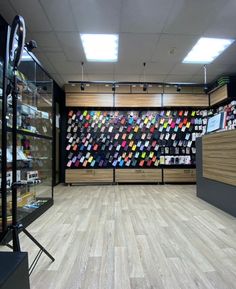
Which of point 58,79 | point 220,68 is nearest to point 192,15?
point 220,68

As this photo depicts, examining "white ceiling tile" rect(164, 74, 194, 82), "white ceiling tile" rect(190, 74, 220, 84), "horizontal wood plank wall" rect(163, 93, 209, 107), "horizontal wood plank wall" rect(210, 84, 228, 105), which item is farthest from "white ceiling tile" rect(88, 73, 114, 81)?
"horizontal wood plank wall" rect(210, 84, 228, 105)

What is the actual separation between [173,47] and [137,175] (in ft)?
11.5

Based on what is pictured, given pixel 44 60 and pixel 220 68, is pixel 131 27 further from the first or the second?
pixel 220 68

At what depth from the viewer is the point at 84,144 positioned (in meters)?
6.69

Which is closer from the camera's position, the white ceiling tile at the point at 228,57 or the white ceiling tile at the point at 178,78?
the white ceiling tile at the point at 228,57

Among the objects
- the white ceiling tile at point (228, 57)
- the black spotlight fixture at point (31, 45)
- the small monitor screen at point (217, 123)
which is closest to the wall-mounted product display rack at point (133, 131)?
the white ceiling tile at point (228, 57)

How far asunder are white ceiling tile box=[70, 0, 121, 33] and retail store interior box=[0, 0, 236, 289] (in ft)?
0.08

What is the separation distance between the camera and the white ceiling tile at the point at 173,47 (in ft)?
12.9

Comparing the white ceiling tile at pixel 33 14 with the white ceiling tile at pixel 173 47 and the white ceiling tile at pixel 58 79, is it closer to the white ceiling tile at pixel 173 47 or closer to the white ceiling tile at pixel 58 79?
the white ceiling tile at pixel 173 47

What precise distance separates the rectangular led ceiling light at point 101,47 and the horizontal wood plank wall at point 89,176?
3.01 meters

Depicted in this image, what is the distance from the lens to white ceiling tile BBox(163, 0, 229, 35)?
3.01 meters

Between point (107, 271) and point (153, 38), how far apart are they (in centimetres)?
350

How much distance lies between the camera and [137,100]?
657 centimetres

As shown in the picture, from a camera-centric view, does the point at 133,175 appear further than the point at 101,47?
Yes
